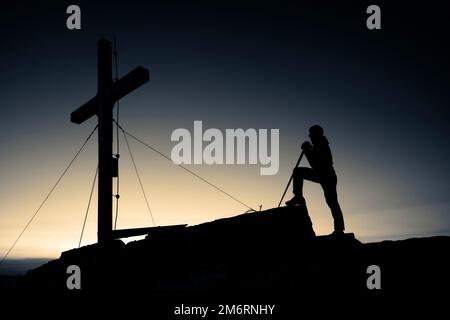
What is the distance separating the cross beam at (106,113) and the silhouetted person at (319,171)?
3.75m

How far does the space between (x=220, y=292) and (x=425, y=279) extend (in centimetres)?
320

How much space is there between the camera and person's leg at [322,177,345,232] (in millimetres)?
7613

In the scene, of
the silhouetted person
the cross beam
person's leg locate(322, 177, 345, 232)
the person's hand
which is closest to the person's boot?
the silhouetted person

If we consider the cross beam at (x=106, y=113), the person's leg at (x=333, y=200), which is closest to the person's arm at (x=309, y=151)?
the person's leg at (x=333, y=200)

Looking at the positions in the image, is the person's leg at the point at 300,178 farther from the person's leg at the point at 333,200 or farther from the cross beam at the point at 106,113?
the cross beam at the point at 106,113

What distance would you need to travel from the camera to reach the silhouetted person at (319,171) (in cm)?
788

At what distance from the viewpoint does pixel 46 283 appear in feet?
20.5

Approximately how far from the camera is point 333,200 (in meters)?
7.83

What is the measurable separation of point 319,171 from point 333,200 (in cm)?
69

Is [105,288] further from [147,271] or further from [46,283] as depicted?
[46,283]

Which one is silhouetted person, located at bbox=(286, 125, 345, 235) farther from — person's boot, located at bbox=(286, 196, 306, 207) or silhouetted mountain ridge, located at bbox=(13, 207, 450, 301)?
silhouetted mountain ridge, located at bbox=(13, 207, 450, 301)

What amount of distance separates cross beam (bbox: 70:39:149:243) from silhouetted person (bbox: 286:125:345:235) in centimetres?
375

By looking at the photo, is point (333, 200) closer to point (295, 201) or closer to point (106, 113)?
point (295, 201)
